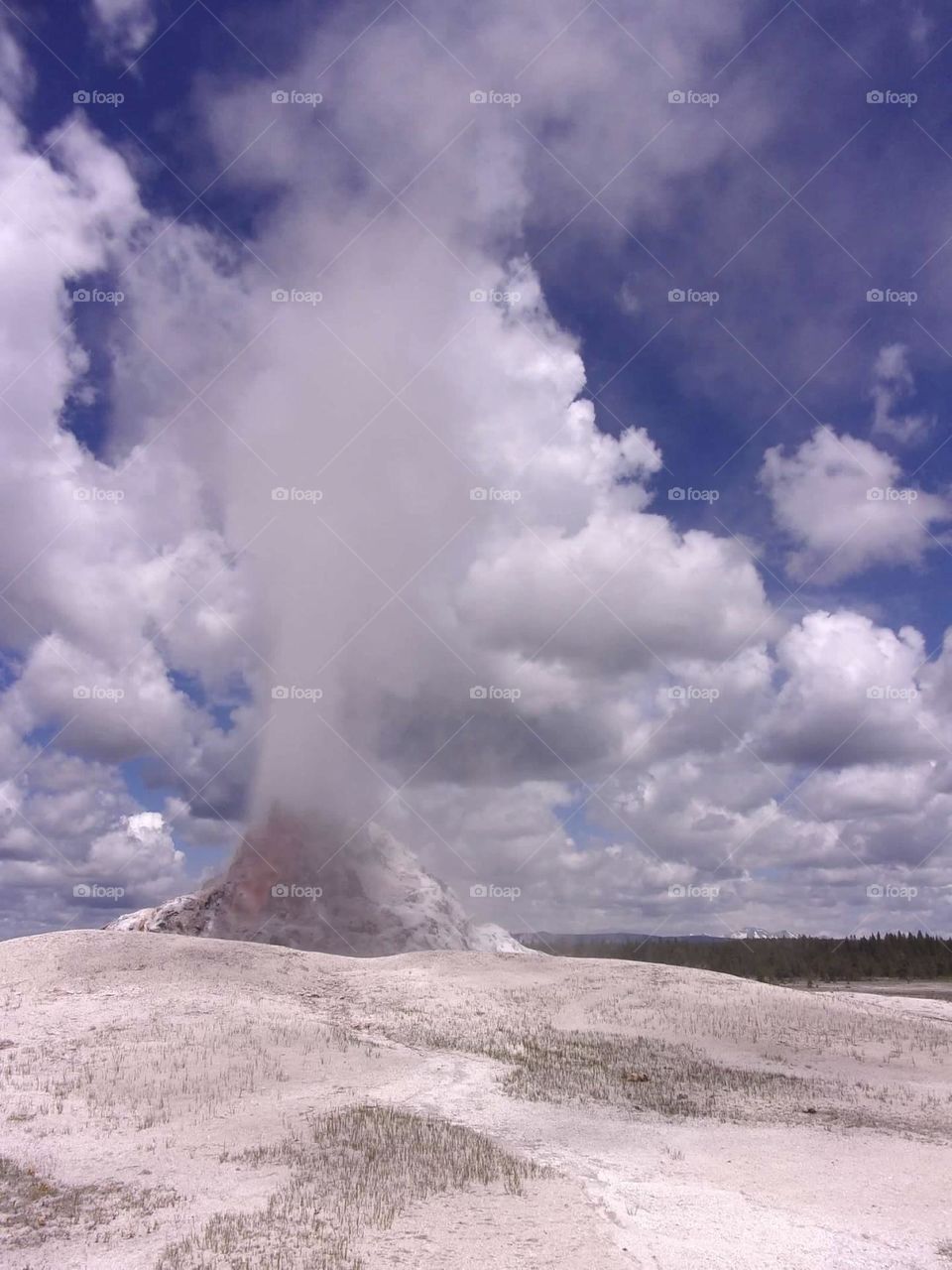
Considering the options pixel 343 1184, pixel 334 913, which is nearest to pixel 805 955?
pixel 334 913

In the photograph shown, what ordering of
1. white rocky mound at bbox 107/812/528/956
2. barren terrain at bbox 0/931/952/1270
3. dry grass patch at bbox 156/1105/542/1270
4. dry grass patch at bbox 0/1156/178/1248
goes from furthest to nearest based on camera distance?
white rocky mound at bbox 107/812/528/956, dry grass patch at bbox 0/1156/178/1248, barren terrain at bbox 0/931/952/1270, dry grass patch at bbox 156/1105/542/1270

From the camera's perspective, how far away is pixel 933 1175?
57.2ft

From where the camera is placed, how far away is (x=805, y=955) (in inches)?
5084

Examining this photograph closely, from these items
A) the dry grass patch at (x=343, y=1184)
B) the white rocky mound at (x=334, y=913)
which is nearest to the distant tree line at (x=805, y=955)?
the white rocky mound at (x=334, y=913)

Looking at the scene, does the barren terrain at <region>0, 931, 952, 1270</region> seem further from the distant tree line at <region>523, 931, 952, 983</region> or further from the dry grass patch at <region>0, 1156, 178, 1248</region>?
the distant tree line at <region>523, 931, 952, 983</region>

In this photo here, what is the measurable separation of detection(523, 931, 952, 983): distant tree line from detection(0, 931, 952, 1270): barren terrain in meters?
51.6

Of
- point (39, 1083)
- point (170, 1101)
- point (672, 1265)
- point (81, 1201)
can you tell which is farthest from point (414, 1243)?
point (39, 1083)

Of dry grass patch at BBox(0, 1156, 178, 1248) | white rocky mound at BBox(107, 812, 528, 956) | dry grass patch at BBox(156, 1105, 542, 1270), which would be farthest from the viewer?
white rocky mound at BBox(107, 812, 528, 956)

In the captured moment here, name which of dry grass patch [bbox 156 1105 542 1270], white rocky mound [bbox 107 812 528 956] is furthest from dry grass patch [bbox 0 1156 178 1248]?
white rocky mound [bbox 107 812 528 956]

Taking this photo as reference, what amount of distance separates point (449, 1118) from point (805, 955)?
12445cm

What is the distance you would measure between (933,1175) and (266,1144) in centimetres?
1322

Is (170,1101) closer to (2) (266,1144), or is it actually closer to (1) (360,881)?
(2) (266,1144)

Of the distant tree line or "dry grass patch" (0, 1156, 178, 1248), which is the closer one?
"dry grass patch" (0, 1156, 178, 1248)

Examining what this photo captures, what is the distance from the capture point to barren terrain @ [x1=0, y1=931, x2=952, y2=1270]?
13.1 meters
